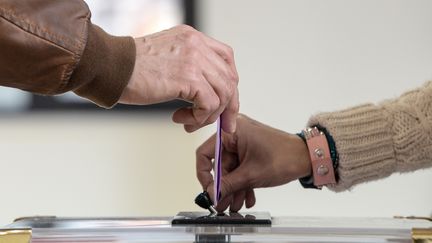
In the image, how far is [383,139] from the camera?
1.09m

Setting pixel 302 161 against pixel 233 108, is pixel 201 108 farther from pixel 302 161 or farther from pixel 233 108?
pixel 302 161

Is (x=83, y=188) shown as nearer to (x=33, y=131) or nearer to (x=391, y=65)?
(x=33, y=131)

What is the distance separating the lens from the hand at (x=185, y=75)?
31.6 inches

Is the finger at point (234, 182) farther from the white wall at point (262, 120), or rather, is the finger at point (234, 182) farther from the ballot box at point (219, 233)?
the white wall at point (262, 120)

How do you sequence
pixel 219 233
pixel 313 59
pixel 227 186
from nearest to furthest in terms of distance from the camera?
pixel 219 233 < pixel 227 186 < pixel 313 59

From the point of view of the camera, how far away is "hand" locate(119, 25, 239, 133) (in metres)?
0.80

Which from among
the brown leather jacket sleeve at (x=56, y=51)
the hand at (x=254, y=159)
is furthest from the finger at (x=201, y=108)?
the hand at (x=254, y=159)

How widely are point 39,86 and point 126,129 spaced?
98cm

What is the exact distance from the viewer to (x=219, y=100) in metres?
0.84

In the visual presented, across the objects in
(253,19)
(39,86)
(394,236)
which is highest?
(253,19)

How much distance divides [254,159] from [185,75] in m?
0.30

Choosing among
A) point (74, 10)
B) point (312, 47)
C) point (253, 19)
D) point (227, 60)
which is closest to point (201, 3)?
point (253, 19)

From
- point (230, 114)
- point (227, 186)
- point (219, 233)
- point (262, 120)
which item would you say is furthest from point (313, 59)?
point (219, 233)

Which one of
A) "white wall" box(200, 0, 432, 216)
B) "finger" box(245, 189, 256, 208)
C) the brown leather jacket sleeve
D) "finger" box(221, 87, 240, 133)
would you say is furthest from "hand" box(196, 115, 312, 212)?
"white wall" box(200, 0, 432, 216)
